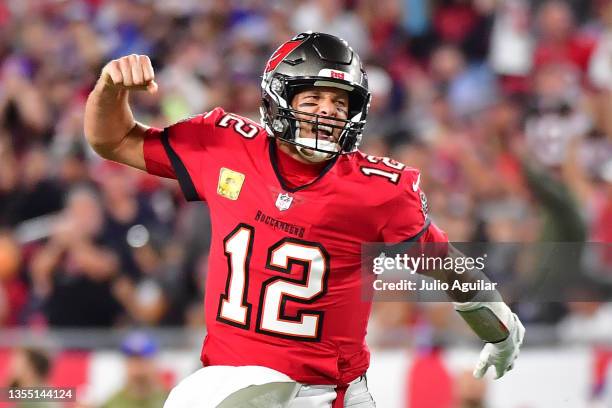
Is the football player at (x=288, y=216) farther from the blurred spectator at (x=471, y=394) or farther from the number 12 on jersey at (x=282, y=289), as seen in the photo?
the blurred spectator at (x=471, y=394)

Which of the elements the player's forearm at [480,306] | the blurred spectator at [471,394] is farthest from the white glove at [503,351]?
the blurred spectator at [471,394]

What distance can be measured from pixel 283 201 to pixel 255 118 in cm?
499

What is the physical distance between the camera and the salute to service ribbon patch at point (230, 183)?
12.1ft

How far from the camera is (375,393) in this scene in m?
6.19

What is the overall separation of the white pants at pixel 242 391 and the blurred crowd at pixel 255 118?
9.14 ft

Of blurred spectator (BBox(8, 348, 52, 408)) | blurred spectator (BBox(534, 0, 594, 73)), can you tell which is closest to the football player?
blurred spectator (BBox(8, 348, 52, 408))

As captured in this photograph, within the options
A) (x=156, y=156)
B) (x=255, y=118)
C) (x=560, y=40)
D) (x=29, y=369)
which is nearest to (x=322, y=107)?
(x=156, y=156)

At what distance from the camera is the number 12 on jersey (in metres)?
3.56

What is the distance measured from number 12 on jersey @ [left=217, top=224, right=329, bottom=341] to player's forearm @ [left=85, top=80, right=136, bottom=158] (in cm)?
57

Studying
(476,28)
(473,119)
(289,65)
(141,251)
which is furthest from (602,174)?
(289,65)

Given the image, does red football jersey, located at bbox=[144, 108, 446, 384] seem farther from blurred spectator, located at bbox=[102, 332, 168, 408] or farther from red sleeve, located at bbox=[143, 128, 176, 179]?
blurred spectator, located at bbox=[102, 332, 168, 408]

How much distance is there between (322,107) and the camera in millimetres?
3717

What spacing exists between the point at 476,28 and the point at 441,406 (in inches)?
177

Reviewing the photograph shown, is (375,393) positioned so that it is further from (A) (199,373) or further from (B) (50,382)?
(A) (199,373)
